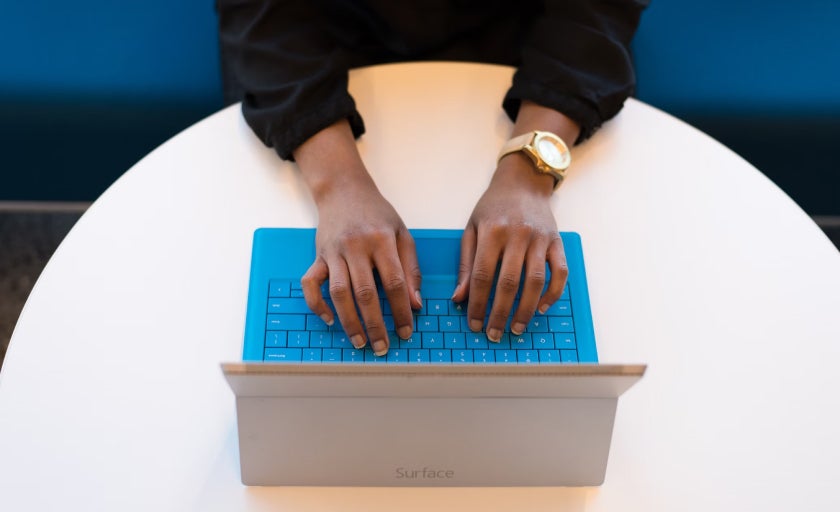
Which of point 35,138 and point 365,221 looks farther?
point 35,138

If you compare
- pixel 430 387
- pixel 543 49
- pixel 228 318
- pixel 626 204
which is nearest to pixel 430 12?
pixel 543 49

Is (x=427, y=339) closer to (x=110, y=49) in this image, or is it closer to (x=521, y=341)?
(x=521, y=341)

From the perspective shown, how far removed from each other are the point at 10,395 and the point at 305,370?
1.11 ft

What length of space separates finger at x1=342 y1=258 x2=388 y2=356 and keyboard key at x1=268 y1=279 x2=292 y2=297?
7 centimetres

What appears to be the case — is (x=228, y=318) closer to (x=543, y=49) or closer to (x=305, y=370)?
(x=305, y=370)

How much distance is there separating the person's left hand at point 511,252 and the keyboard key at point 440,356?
0.04m

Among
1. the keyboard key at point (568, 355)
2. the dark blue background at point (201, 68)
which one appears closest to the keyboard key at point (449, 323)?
the keyboard key at point (568, 355)

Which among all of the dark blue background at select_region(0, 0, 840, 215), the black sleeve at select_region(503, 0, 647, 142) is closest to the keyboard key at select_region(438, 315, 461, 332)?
the black sleeve at select_region(503, 0, 647, 142)

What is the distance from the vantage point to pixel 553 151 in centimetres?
99

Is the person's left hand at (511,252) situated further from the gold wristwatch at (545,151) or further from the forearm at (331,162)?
the forearm at (331,162)

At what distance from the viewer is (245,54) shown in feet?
3.49

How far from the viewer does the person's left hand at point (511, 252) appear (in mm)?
839

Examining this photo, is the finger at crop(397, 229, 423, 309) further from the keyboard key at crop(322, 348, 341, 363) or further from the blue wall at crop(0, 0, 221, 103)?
the blue wall at crop(0, 0, 221, 103)

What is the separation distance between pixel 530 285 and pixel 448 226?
15cm
